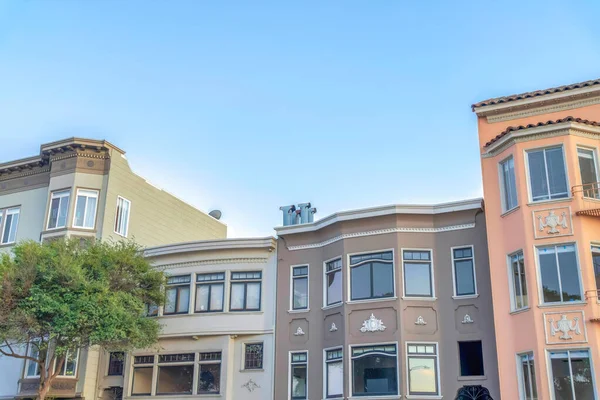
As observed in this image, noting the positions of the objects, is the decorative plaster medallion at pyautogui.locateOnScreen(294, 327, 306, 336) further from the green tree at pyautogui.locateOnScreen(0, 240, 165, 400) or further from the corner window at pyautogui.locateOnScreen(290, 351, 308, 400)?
the green tree at pyautogui.locateOnScreen(0, 240, 165, 400)

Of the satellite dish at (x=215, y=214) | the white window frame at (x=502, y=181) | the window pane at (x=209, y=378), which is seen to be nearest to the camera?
the white window frame at (x=502, y=181)

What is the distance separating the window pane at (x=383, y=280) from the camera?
75.7 feet

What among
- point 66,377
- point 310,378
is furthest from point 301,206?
point 66,377

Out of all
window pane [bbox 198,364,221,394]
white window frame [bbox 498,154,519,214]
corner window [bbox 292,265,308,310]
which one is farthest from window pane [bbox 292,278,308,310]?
white window frame [bbox 498,154,519,214]

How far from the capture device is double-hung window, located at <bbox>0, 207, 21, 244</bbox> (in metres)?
31.4

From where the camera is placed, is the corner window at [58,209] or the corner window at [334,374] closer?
the corner window at [334,374]

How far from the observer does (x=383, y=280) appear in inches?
917

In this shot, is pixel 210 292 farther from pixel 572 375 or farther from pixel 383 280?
pixel 572 375

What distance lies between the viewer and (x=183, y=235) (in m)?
34.7

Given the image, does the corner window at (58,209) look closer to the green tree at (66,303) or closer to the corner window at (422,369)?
the green tree at (66,303)

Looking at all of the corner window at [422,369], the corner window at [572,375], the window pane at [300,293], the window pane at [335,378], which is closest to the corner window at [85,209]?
the window pane at [300,293]

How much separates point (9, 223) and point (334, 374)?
1811cm

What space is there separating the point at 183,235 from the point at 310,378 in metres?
13.5

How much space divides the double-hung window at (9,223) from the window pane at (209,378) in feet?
40.1
